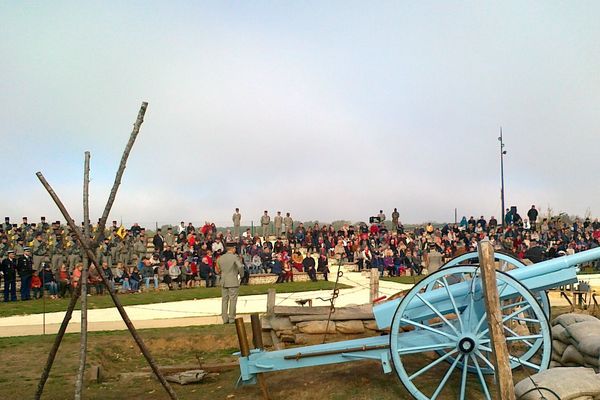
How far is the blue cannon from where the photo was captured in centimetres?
656

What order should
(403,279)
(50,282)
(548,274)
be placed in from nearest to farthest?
(548,274) → (50,282) → (403,279)

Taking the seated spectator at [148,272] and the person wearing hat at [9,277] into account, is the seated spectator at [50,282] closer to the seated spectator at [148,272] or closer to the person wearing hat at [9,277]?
the person wearing hat at [9,277]

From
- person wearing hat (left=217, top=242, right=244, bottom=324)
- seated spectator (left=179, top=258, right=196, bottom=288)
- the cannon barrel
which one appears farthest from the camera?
seated spectator (left=179, top=258, right=196, bottom=288)

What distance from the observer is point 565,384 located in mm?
5840

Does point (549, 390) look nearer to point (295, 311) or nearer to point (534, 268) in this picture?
point (534, 268)

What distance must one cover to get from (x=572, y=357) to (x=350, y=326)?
359cm

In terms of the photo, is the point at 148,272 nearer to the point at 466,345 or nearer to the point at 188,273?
the point at 188,273

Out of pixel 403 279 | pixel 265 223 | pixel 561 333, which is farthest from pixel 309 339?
pixel 265 223

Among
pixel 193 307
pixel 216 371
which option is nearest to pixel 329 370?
pixel 216 371

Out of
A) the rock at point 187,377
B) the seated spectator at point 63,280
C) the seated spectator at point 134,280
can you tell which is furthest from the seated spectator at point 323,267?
the rock at point 187,377

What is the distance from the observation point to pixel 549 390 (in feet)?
18.9

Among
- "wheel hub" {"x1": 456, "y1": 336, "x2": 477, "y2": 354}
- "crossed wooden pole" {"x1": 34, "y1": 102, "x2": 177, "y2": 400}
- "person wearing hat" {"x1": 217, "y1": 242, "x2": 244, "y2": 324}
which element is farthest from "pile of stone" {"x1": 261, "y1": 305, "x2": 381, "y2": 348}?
"crossed wooden pole" {"x1": 34, "y1": 102, "x2": 177, "y2": 400}

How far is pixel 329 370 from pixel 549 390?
11.0 ft

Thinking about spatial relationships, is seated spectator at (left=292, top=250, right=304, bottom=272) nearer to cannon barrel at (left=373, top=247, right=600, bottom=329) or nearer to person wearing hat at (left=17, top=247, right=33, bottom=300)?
person wearing hat at (left=17, top=247, right=33, bottom=300)
